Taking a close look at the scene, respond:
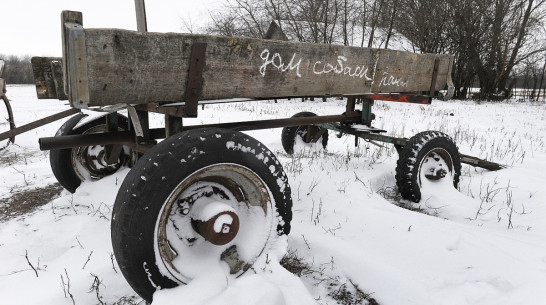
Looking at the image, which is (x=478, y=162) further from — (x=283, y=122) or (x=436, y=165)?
(x=283, y=122)

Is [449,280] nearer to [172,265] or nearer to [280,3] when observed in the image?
[172,265]

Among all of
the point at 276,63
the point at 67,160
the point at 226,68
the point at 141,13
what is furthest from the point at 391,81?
the point at 141,13

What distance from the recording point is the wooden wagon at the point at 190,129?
137 cm

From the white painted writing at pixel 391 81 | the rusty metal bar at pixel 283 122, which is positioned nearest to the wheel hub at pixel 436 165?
the white painted writing at pixel 391 81

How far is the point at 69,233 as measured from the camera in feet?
7.52

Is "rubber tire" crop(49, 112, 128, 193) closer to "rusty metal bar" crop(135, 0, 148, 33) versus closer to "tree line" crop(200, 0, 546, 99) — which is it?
"rusty metal bar" crop(135, 0, 148, 33)

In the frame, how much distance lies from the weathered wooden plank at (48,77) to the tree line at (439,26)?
20.9 m

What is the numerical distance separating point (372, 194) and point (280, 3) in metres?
21.6

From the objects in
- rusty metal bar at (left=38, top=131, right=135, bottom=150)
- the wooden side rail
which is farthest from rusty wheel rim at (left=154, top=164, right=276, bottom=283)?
rusty metal bar at (left=38, top=131, right=135, bottom=150)

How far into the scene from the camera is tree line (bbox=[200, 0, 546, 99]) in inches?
866

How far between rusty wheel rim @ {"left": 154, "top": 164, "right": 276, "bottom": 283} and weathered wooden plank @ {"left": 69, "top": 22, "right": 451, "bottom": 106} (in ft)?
1.48

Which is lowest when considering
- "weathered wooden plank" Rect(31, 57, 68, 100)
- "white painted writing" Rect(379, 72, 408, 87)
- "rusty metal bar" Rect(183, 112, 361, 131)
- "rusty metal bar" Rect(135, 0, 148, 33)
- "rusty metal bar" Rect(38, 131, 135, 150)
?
"rusty metal bar" Rect(38, 131, 135, 150)

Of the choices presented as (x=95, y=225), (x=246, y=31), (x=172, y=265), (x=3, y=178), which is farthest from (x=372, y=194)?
(x=246, y=31)

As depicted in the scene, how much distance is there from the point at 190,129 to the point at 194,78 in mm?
383
